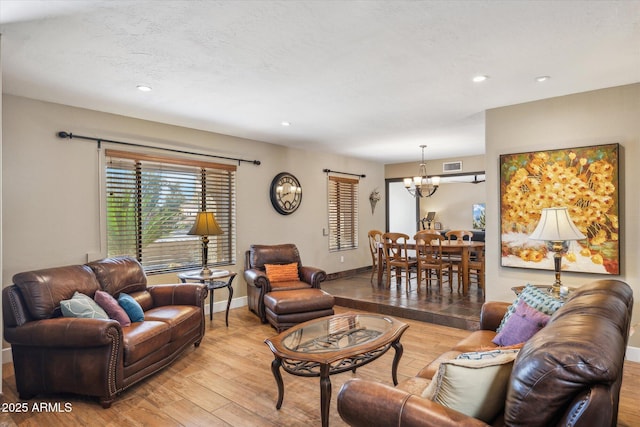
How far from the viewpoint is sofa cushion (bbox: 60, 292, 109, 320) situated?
9.07ft

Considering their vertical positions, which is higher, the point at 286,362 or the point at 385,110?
the point at 385,110

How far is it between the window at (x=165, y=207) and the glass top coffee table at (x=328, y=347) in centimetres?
247

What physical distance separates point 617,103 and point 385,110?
85.3 inches

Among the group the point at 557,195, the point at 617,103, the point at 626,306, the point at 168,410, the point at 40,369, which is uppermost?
the point at 617,103

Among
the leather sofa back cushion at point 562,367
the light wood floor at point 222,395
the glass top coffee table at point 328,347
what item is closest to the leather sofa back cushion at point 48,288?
the light wood floor at point 222,395

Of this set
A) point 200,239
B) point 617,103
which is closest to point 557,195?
point 617,103

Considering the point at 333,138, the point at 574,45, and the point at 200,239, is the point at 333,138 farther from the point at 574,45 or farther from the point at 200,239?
the point at 574,45

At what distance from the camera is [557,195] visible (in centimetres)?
362

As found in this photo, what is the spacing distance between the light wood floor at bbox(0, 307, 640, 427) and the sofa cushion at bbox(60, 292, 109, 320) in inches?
23.6

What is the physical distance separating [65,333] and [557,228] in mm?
3782

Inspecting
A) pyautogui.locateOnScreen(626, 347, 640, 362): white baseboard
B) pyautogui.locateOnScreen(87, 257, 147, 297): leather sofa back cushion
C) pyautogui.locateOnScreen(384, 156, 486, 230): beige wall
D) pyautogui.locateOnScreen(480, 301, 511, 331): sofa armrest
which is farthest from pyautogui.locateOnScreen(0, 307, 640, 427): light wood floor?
pyautogui.locateOnScreen(384, 156, 486, 230): beige wall

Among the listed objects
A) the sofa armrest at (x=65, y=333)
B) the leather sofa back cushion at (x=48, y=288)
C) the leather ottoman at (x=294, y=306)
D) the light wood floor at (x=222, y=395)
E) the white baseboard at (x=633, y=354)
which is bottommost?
the light wood floor at (x=222, y=395)

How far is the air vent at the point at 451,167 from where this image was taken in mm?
7423

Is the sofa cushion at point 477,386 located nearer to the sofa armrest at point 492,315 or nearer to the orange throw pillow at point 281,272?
the sofa armrest at point 492,315
